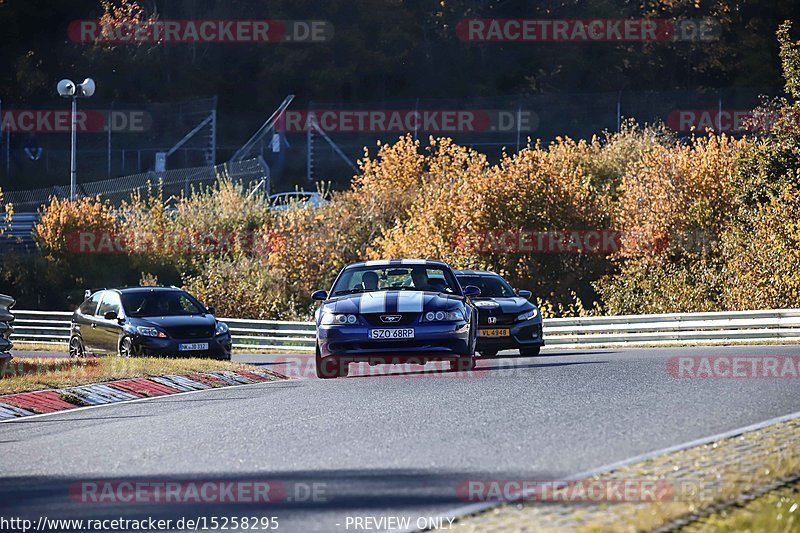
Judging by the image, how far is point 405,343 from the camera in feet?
55.8

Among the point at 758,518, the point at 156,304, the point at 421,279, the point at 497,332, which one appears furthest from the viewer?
the point at 156,304

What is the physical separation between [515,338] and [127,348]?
23.1 feet

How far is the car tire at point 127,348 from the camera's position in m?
23.7

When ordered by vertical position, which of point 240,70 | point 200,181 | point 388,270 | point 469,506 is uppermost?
point 240,70

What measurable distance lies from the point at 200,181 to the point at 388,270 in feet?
135

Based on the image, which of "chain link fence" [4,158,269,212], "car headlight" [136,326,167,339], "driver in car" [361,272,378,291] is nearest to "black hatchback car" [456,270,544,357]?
"driver in car" [361,272,378,291]

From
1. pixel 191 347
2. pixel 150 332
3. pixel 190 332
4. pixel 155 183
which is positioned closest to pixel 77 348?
pixel 150 332

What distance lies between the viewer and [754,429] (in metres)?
10.6

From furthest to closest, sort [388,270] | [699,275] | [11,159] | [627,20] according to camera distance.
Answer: [627,20], [11,159], [699,275], [388,270]

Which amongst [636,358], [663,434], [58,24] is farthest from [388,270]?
[58,24]

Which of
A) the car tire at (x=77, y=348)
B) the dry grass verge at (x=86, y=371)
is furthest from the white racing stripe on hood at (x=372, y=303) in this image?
the car tire at (x=77, y=348)

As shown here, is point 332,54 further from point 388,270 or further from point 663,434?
point 663,434

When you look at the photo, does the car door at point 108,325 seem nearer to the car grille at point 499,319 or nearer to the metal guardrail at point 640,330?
the car grille at point 499,319

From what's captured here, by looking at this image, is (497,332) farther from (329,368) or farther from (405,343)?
(405,343)
